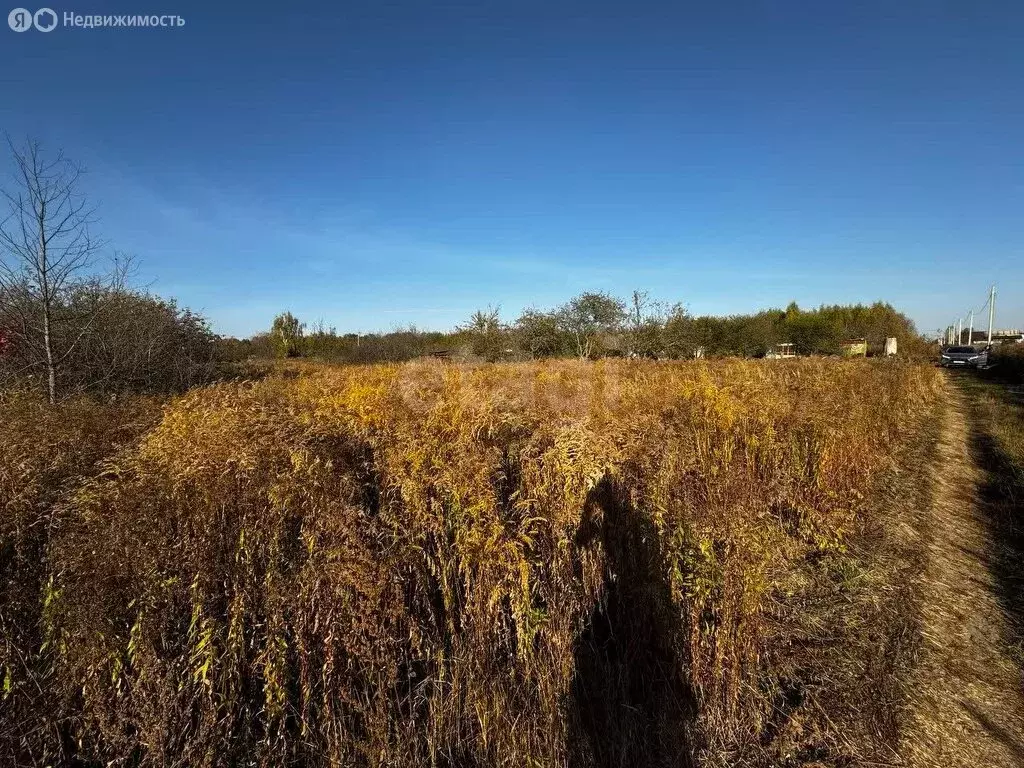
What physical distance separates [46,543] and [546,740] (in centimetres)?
258

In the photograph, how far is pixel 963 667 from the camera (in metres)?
3.04

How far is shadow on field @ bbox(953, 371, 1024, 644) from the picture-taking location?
3920 mm

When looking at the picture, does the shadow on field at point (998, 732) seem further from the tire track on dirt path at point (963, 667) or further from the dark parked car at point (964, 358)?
the dark parked car at point (964, 358)

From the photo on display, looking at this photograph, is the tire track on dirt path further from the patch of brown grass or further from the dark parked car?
the dark parked car

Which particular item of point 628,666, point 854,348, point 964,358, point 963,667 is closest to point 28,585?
point 628,666

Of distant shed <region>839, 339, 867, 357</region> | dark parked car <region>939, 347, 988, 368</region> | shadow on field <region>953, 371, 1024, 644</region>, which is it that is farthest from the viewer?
distant shed <region>839, 339, 867, 357</region>

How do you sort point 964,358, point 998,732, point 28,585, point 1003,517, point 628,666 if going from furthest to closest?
point 964,358 < point 1003,517 < point 628,666 < point 998,732 < point 28,585

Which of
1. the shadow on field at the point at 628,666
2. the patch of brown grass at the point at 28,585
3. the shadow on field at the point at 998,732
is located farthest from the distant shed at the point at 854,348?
the patch of brown grass at the point at 28,585

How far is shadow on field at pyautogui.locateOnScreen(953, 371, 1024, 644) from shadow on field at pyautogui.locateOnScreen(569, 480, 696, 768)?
2.76 m

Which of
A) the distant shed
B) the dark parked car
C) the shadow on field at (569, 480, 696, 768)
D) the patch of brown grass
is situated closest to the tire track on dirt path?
the shadow on field at (569, 480, 696, 768)

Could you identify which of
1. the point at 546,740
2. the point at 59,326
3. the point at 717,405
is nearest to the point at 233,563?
the point at 546,740

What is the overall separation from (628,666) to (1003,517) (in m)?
5.90

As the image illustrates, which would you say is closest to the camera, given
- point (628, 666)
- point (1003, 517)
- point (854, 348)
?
point (628, 666)

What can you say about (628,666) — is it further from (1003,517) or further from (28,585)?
(1003,517)
